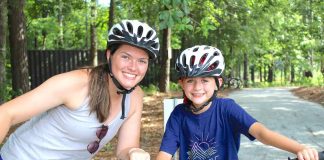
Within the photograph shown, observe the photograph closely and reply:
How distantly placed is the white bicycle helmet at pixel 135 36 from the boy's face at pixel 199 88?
0.51 metres

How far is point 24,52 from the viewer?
1505 centimetres

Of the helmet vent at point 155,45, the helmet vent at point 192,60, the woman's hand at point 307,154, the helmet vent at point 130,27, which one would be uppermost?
the helmet vent at point 130,27

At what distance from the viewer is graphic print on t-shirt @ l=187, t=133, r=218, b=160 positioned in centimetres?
344

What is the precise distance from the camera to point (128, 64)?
310 centimetres

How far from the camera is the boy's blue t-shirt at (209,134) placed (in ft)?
11.2

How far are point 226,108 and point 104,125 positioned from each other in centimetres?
98

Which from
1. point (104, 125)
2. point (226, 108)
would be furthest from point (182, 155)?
point (104, 125)

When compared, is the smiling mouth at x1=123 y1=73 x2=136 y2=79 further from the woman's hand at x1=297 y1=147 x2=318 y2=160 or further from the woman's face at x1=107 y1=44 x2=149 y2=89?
the woman's hand at x1=297 y1=147 x2=318 y2=160

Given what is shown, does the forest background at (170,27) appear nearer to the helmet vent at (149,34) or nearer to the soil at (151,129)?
the helmet vent at (149,34)

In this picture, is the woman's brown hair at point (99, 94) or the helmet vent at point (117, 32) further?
the helmet vent at point (117, 32)

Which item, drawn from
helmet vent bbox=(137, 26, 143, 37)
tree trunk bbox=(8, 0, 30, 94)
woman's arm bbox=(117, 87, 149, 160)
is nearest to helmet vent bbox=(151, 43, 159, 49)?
helmet vent bbox=(137, 26, 143, 37)

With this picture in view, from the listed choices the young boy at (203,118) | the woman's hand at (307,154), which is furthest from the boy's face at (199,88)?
the woman's hand at (307,154)

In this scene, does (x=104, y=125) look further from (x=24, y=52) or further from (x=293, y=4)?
(x=293, y=4)

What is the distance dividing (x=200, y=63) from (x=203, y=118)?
16.5 inches
